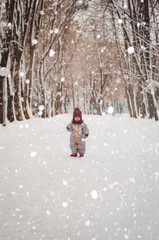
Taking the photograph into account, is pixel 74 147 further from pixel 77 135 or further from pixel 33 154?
pixel 33 154

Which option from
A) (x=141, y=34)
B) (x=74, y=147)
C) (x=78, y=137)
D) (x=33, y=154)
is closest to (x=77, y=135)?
(x=78, y=137)

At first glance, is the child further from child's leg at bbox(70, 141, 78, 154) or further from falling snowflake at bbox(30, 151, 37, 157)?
falling snowflake at bbox(30, 151, 37, 157)

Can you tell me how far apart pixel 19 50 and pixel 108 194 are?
9624mm

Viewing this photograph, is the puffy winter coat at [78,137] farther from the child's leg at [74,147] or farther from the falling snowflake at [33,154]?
the falling snowflake at [33,154]

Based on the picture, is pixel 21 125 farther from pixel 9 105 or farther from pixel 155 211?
pixel 155 211

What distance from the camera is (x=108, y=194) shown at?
290cm

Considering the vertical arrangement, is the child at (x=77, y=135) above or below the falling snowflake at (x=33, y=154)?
above

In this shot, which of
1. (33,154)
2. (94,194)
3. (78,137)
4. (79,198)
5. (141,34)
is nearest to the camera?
(79,198)

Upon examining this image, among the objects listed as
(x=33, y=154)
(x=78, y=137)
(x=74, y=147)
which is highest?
(x=78, y=137)

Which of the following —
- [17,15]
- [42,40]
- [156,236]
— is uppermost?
[42,40]

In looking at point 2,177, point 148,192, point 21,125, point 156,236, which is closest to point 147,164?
point 148,192

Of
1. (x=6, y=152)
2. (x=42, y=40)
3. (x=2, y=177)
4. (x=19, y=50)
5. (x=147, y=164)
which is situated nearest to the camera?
(x=2, y=177)

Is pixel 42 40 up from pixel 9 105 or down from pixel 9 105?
up

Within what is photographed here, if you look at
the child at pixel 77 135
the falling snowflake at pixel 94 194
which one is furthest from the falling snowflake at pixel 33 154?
the falling snowflake at pixel 94 194
